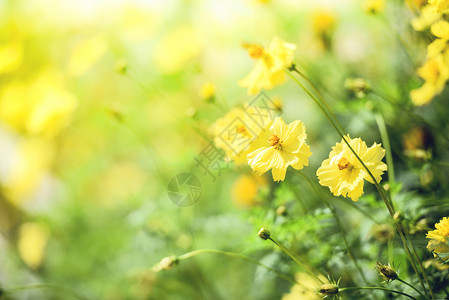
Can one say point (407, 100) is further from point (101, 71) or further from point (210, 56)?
point (101, 71)

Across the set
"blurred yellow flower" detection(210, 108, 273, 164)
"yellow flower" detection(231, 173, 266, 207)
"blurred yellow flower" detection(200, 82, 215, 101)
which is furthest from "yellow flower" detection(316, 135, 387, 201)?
"yellow flower" detection(231, 173, 266, 207)

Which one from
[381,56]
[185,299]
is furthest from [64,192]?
[381,56]

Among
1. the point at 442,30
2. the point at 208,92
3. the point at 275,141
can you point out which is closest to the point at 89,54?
the point at 208,92

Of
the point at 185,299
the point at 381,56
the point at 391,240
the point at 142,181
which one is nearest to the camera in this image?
the point at 391,240

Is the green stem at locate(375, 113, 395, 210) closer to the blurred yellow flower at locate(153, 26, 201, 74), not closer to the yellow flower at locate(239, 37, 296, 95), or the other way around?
the yellow flower at locate(239, 37, 296, 95)

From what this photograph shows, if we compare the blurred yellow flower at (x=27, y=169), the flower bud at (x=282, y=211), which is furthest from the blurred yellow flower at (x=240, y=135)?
the blurred yellow flower at (x=27, y=169)
